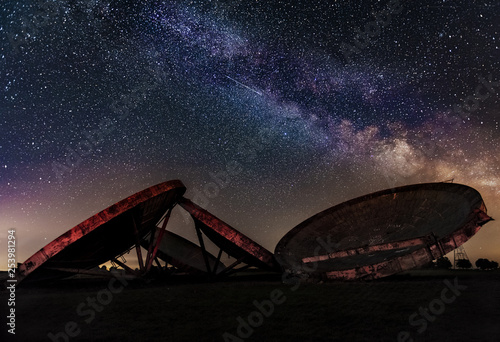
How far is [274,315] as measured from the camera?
20.4ft

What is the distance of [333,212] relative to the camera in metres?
16.8

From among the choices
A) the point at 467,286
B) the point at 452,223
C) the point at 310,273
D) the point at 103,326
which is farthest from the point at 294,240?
the point at 103,326

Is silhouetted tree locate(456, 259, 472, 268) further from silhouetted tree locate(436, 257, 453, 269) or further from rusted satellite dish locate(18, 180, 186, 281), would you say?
rusted satellite dish locate(18, 180, 186, 281)

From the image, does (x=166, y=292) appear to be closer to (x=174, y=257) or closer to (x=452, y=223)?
(x=174, y=257)

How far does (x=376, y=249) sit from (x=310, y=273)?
237cm

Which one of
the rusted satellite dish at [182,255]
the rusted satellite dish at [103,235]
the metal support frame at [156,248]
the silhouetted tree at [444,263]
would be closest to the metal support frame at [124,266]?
the rusted satellite dish at [103,235]

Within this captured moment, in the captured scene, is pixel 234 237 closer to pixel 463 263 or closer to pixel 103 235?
pixel 103 235

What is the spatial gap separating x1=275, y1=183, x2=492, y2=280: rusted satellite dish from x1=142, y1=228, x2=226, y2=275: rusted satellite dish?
4008 millimetres

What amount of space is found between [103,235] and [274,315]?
21.9ft

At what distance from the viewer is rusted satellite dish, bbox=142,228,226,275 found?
14805 millimetres

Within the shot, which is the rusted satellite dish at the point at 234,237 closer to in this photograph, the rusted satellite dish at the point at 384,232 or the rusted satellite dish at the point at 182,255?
the rusted satellite dish at the point at 384,232

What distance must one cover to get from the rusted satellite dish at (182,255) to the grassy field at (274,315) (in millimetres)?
6088

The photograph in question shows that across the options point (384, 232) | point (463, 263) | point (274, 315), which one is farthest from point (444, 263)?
point (274, 315)

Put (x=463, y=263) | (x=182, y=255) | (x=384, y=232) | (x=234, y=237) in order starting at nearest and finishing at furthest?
(x=234, y=237) → (x=384, y=232) → (x=182, y=255) → (x=463, y=263)
